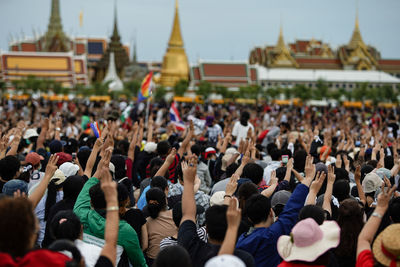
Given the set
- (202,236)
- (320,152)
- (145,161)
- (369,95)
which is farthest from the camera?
(369,95)

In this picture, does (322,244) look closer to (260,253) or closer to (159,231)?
(260,253)

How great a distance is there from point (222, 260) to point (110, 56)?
2649 inches

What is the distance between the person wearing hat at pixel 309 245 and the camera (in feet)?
10.4

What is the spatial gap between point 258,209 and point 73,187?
5.16ft

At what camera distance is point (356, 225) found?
3.87 metres

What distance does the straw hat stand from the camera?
2840 mm

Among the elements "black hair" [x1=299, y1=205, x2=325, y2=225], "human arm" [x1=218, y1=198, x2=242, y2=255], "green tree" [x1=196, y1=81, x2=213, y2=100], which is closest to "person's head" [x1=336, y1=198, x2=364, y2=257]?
"black hair" [x1=299, y1=205, x2=325, y2=225]

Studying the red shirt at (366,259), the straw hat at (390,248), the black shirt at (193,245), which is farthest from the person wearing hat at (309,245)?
the black shirt at (193,245)

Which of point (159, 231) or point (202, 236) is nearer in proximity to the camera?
point (202, 236)

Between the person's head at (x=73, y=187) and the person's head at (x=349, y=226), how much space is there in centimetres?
201

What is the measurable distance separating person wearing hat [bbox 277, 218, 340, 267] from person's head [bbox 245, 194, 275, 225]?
557 millimetres

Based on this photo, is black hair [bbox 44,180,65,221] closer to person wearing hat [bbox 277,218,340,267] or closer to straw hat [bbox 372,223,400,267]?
person wearing hat [bbox 277,218,340,267]

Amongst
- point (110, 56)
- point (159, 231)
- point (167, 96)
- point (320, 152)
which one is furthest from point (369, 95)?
point (159, 231)

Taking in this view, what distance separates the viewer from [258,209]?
150 inches
